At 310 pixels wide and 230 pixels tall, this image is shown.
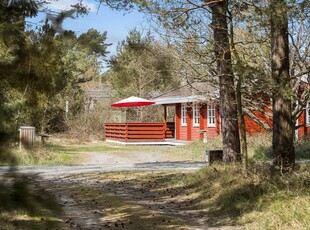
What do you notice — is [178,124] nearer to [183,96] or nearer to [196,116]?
[196,116]

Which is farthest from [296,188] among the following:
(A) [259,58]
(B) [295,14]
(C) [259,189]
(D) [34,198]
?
(A) [259,58]

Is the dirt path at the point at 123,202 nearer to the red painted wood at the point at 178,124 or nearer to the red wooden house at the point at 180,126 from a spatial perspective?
the red wooden house at the point at 180,126

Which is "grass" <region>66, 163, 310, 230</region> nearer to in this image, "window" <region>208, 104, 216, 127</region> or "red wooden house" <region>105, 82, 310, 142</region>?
"window" <region>208, 104, 216, 127</region>

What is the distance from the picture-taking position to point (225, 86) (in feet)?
39.6

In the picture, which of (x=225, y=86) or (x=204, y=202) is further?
(x=225, y=86)

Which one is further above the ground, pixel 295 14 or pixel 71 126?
pixel 295 14

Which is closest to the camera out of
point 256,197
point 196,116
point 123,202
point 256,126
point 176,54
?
point 256,197

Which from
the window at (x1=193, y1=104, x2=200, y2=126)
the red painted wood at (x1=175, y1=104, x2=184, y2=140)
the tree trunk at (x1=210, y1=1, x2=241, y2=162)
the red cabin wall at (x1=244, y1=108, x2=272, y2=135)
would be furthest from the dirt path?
the red painted wood at (x1=175, y1=104, x2=184, y2=140)

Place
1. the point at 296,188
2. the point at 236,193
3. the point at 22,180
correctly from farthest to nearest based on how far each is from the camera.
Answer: the point at 236,193, the point at 296,188, the point at 22,180

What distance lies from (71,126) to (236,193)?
85.5ft


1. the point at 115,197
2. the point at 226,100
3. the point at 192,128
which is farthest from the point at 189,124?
the point at 115,197

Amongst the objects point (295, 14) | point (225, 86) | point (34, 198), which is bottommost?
point (34, 198)

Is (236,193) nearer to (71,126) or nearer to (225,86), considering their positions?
(225,86)

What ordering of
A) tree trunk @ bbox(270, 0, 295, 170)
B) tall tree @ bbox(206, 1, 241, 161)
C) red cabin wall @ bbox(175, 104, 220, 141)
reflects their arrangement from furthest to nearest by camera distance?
red cabin wall @ bbox(175, 104, 220, 141)
tall tree @ bbox(206, 1, 241, 161)
tree trunk @ bbox(270, 0, 295, 170)
